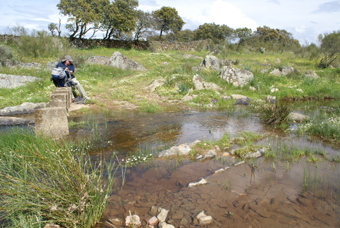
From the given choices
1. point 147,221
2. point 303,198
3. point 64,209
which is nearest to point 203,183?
point 147,221

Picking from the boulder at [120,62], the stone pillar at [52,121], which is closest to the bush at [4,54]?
the boulder at [120,62]

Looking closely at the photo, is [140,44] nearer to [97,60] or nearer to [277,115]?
[97,60]

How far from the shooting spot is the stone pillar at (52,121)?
16.9ft

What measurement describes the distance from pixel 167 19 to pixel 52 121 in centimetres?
3983

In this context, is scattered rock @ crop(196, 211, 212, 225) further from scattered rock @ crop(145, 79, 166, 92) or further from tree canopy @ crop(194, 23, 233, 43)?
tree canopy @ crop(194, 23, 233, 43)

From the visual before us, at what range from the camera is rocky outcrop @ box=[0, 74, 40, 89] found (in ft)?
32.9

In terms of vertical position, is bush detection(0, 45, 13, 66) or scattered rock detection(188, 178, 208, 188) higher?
bush detection(0, 45, 13, 66)

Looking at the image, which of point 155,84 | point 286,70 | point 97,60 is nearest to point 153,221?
point 155,84

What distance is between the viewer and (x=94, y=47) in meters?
26.9

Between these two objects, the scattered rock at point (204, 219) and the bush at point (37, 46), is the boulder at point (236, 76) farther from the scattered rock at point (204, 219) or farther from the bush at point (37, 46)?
the bush at point (37, 46)

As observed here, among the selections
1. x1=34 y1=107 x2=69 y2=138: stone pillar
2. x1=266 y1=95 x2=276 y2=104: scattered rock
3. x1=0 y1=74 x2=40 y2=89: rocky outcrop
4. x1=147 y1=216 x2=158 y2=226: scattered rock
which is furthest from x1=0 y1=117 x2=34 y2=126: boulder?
x1=266 y1=95 x2=276 y2=104: scattered rock

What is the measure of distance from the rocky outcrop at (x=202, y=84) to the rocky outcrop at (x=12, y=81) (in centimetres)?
778

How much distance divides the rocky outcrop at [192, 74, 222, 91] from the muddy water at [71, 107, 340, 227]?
6743mm

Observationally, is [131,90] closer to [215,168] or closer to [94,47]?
[215,168]
